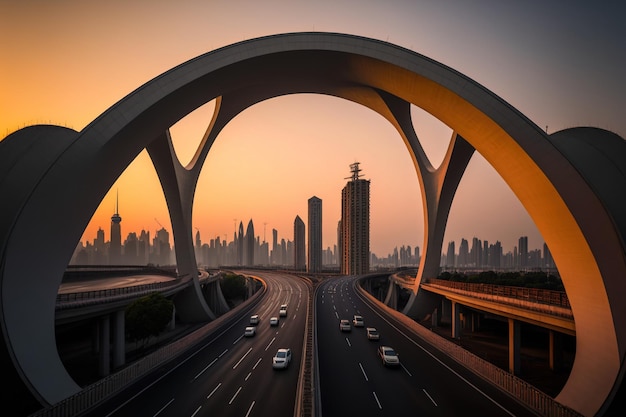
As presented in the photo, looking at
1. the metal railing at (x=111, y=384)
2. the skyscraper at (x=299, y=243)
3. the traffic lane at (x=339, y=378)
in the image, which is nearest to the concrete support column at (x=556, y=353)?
the traffic lane at (x=339, y=378)

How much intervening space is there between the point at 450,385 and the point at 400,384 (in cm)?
240

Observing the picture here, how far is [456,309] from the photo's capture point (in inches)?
1277

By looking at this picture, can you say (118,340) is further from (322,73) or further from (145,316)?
(322,73)

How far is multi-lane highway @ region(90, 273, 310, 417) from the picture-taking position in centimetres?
1447

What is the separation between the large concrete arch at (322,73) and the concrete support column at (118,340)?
301 inches

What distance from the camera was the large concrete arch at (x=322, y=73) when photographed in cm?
1420

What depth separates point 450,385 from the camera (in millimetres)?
17250

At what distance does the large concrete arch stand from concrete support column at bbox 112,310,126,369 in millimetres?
7649

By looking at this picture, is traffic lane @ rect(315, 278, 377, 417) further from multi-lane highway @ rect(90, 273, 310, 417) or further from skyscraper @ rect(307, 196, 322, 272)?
skyscraper @ rect(307, 196, 322, 272)

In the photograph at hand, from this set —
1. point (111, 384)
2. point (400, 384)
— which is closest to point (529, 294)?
point (400, 384)

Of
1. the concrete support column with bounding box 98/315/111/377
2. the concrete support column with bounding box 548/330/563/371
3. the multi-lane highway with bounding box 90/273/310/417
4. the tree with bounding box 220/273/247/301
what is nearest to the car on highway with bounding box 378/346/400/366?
the multi-lane highway with bounding box 90/273/310/417

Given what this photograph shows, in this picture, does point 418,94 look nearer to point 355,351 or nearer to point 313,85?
point 313,85

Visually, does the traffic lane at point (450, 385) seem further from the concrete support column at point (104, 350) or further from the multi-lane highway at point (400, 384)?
the concrete support column at point (104, 350)

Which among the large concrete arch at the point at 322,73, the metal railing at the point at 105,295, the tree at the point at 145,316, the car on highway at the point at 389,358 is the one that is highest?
the large concrete arch at the point at 322,73
